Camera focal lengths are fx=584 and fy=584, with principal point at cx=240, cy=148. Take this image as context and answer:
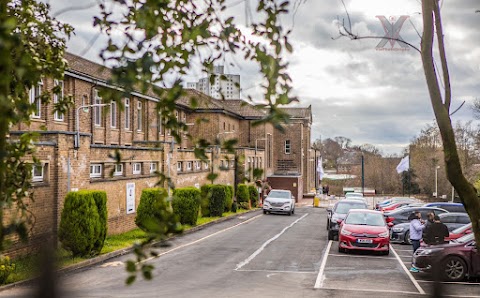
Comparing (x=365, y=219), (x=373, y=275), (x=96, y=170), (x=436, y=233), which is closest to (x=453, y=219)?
(x=365, y=219)

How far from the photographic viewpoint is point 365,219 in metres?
22.2

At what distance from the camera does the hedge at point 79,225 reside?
18484mm

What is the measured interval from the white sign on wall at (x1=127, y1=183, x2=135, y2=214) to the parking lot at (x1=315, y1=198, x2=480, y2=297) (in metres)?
10.5

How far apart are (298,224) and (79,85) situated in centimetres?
1540

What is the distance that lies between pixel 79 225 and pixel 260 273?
20.3ft

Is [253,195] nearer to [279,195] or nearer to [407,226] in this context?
[279,195]

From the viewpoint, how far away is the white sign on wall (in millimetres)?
28000

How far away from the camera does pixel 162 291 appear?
13633mm

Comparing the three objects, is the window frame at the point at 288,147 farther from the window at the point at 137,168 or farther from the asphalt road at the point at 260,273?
the asphalt road at the point at 260,273

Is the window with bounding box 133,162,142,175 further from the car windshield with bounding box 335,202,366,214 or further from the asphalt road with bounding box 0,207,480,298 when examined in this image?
the car windshield with bounding box 335,202,366,214

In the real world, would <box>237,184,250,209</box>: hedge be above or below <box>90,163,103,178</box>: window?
below

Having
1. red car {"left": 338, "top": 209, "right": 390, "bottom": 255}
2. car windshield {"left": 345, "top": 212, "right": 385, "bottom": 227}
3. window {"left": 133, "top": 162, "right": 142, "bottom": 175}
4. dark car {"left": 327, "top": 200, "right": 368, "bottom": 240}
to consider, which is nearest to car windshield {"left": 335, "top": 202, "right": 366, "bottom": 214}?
dark car {"left": 327, "top": 200, "right": 368, "bottom": 240}

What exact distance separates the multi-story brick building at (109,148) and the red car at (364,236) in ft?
12.9

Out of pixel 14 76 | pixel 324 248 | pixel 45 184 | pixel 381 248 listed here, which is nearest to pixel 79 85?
pixel 45 184
